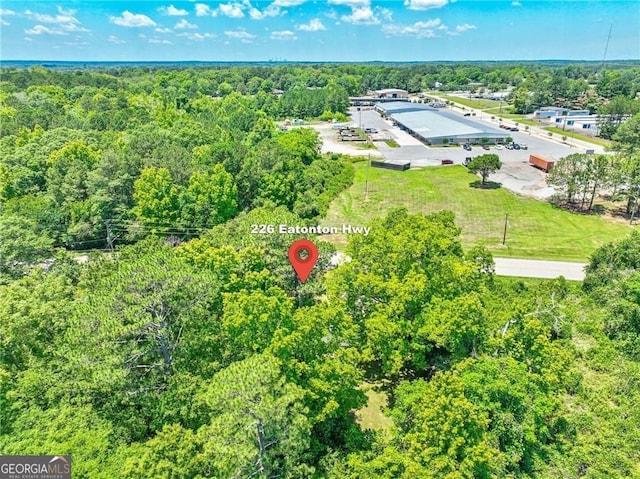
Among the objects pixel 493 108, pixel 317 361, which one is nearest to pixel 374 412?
pixel 317 361

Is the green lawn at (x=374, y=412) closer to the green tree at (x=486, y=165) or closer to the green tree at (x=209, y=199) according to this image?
the green tree at (x=209, y=199)

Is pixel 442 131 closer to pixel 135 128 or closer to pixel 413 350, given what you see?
pixel 135 128

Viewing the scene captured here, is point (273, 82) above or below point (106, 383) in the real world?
above

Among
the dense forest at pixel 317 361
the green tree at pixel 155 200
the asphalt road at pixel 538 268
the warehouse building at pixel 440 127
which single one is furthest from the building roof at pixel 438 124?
the green tree at pixel 155 200

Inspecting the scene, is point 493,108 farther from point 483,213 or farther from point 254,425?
point 254,425

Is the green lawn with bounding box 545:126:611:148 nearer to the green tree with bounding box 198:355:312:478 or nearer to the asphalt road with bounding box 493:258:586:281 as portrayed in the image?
the asphalt road with bounding box 493:258:586:281

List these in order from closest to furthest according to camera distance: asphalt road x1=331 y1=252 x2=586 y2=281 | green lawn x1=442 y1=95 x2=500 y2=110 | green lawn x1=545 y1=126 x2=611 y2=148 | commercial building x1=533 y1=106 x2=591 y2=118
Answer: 1. asphalt road x1=331 y1=252 x2=586 y2=281
2. green lawn x1=545 y1=126 x2=611 y2=148
3. commercial building x1=533 y1=106 x2=591 y2=118
4. green lawn x1=442 y1=95 x2=500 y2=110

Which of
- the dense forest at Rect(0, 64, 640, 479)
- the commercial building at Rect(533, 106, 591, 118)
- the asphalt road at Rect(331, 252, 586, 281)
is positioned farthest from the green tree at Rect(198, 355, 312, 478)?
the commercial building at Rect(533, 106, 591, 118)

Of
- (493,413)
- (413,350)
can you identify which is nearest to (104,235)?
(413,350)
